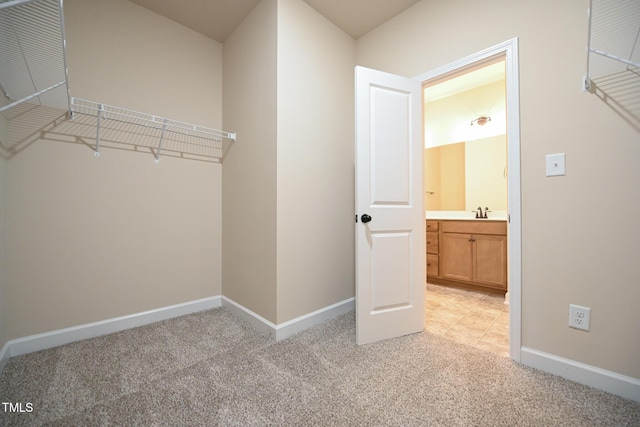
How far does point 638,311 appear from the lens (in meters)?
1.25

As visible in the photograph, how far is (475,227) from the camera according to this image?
2.96 meters

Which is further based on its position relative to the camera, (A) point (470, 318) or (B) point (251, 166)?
(A) point (470, 318)

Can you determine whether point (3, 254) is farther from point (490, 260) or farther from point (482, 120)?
point (482, 120)

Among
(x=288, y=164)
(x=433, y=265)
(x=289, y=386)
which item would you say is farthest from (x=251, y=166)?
(x=433, y=265)

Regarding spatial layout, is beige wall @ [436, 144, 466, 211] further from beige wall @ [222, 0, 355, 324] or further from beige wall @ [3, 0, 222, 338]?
beige wall @ [3, 0, 222, 338]

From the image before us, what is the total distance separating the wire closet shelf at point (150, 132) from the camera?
6.12 ft

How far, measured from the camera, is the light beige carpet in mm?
1151

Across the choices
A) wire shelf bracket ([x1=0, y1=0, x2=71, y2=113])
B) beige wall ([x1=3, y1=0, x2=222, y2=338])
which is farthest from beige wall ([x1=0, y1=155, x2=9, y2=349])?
wire shelf bracket ([x1=0, y1=0, x2=71, y2=113])

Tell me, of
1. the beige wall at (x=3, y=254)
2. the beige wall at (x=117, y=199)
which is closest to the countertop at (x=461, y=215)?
the beige wall at (x=117, y=199)

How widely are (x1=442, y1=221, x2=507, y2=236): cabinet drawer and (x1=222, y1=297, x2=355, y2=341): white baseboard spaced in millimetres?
1609

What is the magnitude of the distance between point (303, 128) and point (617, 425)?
2.32 metres

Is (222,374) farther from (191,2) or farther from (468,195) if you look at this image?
(468,195)

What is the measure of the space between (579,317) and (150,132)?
315 centimetres

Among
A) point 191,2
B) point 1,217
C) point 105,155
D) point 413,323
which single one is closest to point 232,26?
point 191,2
